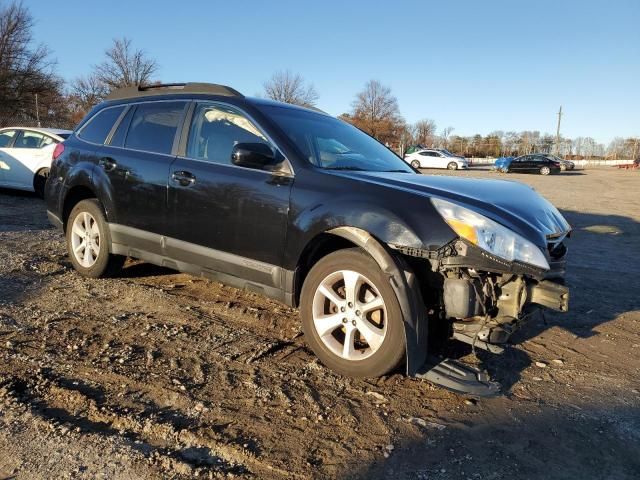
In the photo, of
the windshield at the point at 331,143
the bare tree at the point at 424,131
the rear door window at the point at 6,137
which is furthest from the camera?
the bare tree at the point at 424,131

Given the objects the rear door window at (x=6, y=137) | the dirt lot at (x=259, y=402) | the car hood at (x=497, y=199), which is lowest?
the dirt lot at (x=259, y=402)

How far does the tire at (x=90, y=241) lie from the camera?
4930 mm

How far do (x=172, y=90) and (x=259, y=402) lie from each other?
10.2 ft

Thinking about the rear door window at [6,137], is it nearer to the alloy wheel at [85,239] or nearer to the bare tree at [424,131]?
the alloy wheel at [85,239]

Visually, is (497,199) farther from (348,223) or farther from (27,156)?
(27,156)

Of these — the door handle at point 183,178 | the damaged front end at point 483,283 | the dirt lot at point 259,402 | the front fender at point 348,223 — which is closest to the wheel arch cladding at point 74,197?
the dirt lot at point 259,402

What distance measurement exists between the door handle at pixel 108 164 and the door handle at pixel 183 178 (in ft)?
2.94

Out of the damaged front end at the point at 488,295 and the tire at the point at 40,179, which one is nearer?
the damaged front end at the point at 488,295

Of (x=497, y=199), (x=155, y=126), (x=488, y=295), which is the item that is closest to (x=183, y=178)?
(x=155, y=126)

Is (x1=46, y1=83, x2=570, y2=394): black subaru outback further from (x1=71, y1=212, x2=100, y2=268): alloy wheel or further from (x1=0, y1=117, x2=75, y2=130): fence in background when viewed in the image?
(x1=0, y1=117, x2=75, y2=130): fence in background

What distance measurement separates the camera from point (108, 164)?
480 centimetres

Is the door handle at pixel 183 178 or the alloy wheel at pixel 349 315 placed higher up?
the door handle at pixel 183 178

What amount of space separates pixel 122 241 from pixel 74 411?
2302 millimetres

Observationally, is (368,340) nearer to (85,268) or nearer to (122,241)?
(122,241)
